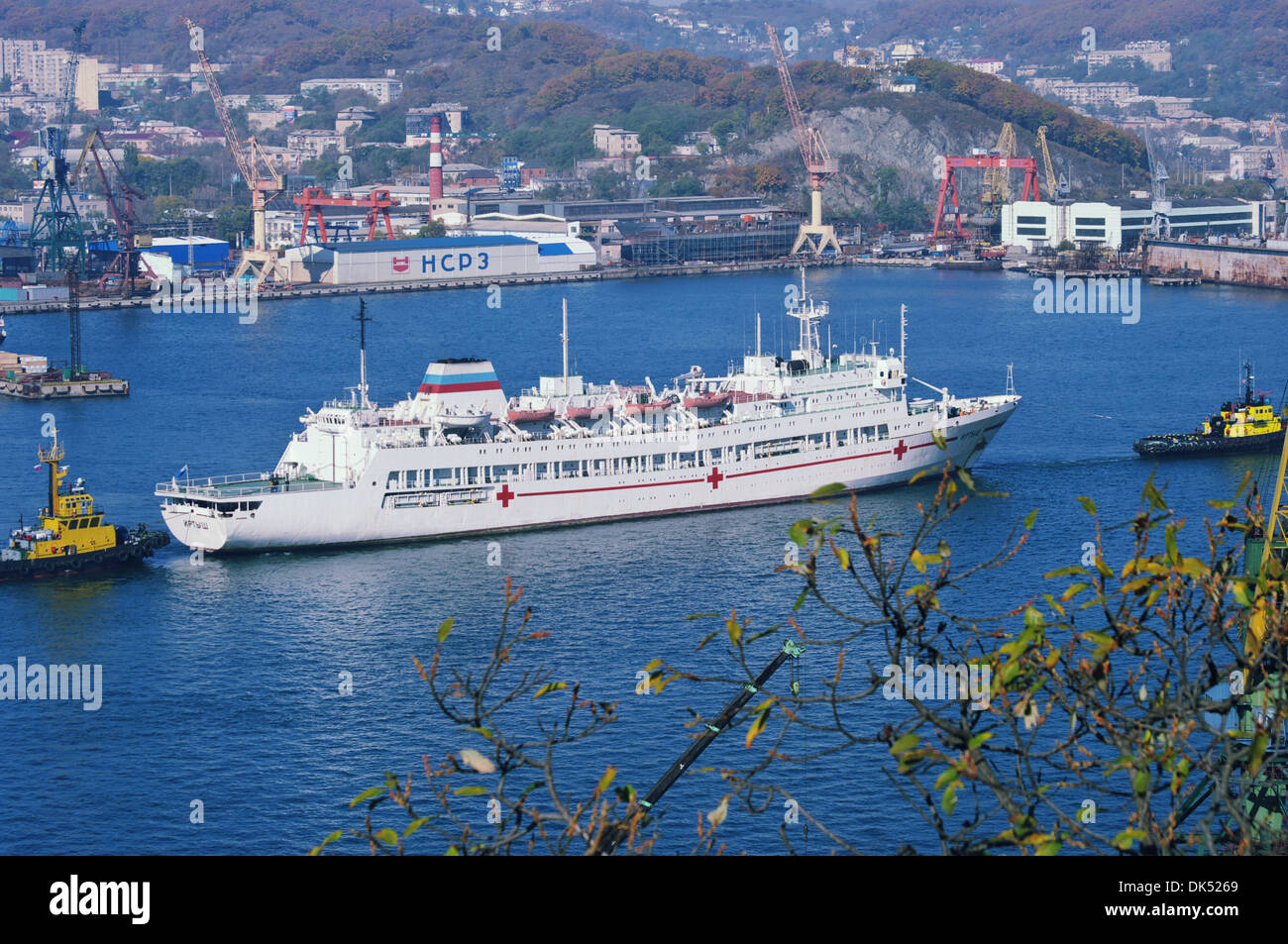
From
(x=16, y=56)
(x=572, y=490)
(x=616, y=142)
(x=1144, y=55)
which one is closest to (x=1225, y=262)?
(x=572, y=490)

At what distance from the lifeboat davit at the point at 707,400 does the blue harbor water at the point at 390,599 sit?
2509 mm

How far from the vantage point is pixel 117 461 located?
33.4 metres

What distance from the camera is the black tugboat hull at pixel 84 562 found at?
2438 centimetres

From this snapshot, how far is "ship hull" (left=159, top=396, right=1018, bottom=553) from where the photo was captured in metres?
26.5

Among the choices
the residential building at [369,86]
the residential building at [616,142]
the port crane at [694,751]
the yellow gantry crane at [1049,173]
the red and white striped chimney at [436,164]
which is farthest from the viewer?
the residential building at [369,86]

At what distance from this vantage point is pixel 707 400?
30953 mm

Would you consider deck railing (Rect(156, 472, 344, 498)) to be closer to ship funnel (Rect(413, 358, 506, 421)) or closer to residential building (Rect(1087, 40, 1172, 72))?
ship funnel (Rect(413, 358, 506, 421))

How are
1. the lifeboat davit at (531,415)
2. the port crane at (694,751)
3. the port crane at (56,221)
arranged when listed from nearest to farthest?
the port crane at (694,751) < the lifeboat davit at (531,415) < the port crane at (56,221)

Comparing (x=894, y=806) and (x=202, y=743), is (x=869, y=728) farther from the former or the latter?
(x=202, y=743)

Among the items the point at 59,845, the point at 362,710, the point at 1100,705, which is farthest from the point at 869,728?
the point at 1100,705

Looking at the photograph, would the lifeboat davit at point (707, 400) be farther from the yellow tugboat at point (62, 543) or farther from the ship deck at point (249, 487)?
the yellow tugboat at point (62, 543)

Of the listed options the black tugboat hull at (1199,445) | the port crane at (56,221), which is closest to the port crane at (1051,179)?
the port crane at (56,221)

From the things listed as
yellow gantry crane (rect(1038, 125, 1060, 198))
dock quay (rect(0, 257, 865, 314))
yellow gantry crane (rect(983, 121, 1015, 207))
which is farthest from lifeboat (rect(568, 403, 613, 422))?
yellow gantry crane (rect(1038, 125, 1060, 198))
